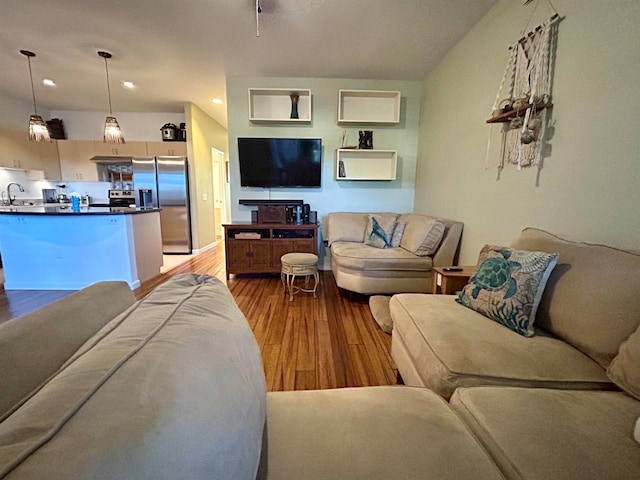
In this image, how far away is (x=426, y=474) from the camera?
0.66 m

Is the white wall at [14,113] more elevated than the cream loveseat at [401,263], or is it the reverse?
the white wall at [14,113]

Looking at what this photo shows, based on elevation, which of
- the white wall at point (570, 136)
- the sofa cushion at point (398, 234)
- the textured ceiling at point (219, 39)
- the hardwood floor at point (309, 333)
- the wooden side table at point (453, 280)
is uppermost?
the textured ceiling at point (219, 39)

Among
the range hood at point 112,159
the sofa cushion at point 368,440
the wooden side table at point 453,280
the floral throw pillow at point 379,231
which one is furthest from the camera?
the range hood at point 112,159

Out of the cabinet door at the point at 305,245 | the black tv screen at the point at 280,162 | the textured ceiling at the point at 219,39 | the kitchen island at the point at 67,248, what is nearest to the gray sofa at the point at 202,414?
the textured ceiling at the point at 219,39

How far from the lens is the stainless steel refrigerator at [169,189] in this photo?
4.96 m

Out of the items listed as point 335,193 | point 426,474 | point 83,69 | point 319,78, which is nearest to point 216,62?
point 319,78

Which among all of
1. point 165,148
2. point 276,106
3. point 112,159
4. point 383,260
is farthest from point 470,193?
point 112,159

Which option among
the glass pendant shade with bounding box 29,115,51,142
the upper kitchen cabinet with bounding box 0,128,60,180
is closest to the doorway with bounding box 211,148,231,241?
the upper kitchen cabinet with bounding box 0,128,60,180

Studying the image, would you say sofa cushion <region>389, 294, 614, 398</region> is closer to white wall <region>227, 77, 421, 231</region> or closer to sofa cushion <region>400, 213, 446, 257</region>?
sofa cushion <region>400, 213, 446, 257</region>

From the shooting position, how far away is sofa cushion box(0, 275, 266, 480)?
1.10 ft

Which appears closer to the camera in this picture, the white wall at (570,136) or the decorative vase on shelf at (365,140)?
the white wall at (570,136)

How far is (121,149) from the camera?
5270 mm

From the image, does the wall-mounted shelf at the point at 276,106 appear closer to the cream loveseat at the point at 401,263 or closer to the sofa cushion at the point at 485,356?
the cream loveseat at the point at 401,263

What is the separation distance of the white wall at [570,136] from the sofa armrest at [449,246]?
7cm
